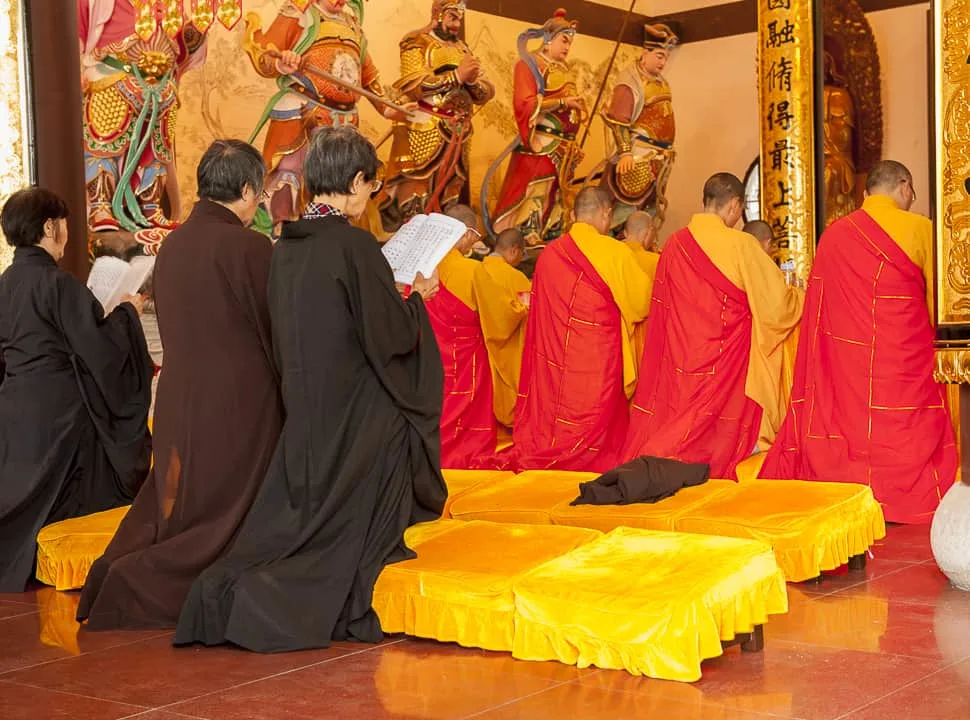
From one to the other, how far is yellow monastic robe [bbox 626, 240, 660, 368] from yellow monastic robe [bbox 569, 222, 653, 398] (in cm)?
7

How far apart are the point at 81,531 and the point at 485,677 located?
2.19m

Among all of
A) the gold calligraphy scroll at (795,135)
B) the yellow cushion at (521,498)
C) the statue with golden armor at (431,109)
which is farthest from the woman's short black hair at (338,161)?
the statue with golden armor at (431,109)

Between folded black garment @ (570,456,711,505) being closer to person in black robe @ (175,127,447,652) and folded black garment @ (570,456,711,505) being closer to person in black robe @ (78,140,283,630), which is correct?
person in black robe @ (175,127,447,652)

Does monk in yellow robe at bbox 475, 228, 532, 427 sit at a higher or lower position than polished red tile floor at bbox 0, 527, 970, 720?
higher

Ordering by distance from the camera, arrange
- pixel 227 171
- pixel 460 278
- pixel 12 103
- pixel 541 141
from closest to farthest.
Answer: pixel 227 171, pixel 12 103, pixel 460 278, pixel 541 141

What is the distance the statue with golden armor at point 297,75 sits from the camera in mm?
9227

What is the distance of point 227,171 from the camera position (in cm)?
449

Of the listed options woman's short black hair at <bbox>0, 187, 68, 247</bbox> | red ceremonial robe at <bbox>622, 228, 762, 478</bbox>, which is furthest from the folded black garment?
woman's short black hair at <bbox>0, 187, 68, 247</bbox>

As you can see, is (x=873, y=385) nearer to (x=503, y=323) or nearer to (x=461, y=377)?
(x=503, y=323)

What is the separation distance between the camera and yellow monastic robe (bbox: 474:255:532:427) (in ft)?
26.8

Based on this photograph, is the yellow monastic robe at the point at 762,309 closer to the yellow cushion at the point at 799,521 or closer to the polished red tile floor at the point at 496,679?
the yellow cushion at the point at 799,521

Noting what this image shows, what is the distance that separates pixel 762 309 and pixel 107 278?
3.18m

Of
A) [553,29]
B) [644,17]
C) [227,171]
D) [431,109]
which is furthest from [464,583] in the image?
[644,17]

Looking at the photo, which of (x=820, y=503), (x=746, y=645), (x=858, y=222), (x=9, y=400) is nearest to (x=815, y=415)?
(x=858, y=222)
